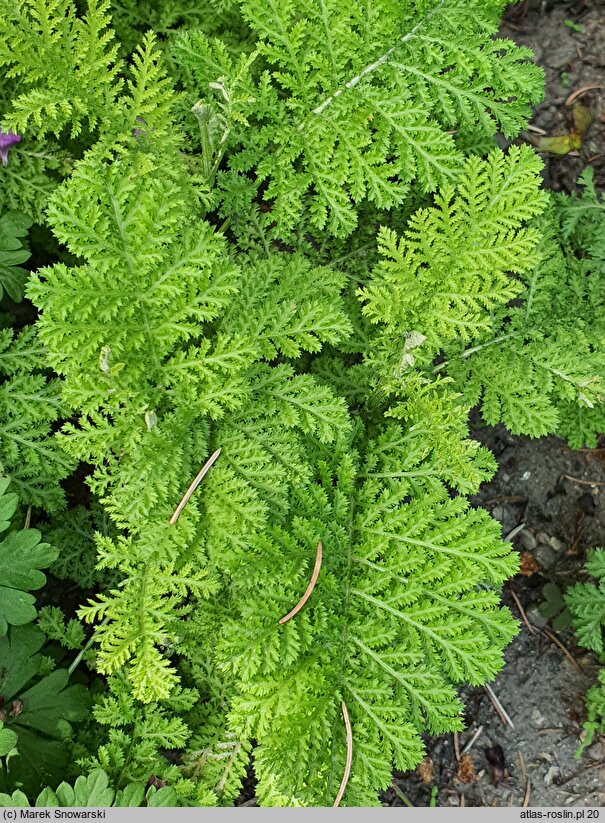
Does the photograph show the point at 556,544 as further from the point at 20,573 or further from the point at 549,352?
the point at 20,573

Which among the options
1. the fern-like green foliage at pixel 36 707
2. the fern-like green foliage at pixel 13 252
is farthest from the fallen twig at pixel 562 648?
the fern-like green foliage at pixel 13 252

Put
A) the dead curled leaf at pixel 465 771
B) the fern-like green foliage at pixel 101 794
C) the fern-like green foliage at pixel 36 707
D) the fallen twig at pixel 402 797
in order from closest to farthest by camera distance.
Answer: the fern-like green foliage at pixel 101 794
the fern-like green foliage at pixel 36 707
the fallen twig at pixel 402 797
the dead curled leaf at pixel 465 771

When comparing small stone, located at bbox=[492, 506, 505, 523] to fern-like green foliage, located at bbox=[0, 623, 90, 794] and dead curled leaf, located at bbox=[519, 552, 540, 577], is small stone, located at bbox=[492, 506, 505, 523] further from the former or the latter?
fern-like green foliage, located at bbox=[0, 623, 90, 794]

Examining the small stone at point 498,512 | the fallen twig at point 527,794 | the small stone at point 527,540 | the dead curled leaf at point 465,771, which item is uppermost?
the small stone at point 498,512

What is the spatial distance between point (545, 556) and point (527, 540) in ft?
0.38

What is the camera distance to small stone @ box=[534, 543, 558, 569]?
11.3 ft

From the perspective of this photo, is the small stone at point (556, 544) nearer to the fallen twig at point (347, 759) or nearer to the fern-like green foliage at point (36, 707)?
the fallen twig at point (347, 759)

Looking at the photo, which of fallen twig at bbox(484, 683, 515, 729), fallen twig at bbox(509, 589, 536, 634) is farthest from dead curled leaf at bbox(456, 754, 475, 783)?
fallen twig at bbox(509, 589, 536, 634)

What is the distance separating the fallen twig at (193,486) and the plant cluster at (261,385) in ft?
0.06

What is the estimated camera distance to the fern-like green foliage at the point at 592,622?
316 cm

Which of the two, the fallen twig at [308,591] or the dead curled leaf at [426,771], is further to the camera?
the dead curled leaf at [426,771]

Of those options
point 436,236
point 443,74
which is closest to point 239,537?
point 436,236

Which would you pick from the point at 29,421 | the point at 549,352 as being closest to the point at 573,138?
the point at 549,352

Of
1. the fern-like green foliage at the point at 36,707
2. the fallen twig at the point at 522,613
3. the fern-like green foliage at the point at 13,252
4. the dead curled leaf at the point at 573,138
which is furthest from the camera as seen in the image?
the dead curled leaf at the point at 573,138
